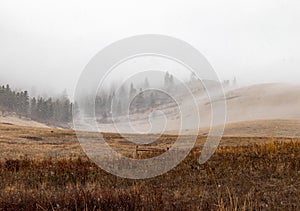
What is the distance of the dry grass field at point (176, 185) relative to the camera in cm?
930

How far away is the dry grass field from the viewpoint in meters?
9.30

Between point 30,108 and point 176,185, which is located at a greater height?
point 30,108

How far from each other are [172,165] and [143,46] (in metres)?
4.85

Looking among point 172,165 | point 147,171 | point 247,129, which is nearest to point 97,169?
point 147,171

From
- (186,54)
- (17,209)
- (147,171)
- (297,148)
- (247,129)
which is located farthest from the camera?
(247,129)

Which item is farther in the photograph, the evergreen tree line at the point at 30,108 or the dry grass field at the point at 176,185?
the evergreen tree line at the point at 30,108

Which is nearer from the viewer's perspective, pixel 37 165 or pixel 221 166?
pixel 221 166

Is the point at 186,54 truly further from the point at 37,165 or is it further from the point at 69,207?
the point at 37,165

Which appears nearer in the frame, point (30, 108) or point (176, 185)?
point (176, 185)

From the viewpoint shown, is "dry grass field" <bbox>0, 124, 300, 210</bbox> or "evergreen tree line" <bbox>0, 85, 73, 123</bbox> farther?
"evergreen tree line" <bbox>0, 85, 73, 123</bbox>

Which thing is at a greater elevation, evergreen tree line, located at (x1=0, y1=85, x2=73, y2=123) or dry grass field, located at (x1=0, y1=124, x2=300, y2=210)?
evergreen tree line, located at (x1=0, y1=85, x2=73, y2=123)

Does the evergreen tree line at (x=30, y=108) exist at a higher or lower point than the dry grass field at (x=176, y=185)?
higher

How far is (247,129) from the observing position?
89.8 metres

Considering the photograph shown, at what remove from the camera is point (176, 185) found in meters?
12.6
